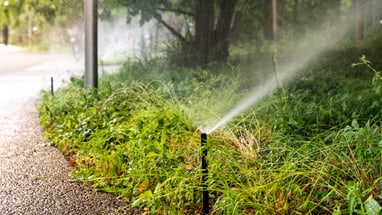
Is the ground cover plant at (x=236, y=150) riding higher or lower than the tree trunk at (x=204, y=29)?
lower

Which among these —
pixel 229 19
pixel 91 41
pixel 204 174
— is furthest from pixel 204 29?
pixel 204 174

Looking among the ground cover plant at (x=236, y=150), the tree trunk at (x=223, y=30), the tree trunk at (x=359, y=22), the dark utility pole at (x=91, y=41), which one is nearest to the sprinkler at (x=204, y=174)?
the ground cover plant at (x=236, y=150)

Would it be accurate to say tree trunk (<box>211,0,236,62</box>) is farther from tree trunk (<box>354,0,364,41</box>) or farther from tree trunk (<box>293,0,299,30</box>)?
tree trunk (<box>354,0,364,41</box>)

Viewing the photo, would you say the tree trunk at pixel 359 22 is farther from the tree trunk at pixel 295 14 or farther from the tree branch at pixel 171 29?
the tree branch at pixel 171 29

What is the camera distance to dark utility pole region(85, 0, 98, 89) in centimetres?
675

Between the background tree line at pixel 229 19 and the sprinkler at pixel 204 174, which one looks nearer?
the sprinkler at pixel 204 174

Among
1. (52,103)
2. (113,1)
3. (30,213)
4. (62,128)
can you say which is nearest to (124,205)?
(30,213)

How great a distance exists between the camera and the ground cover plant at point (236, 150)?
2.81 metres

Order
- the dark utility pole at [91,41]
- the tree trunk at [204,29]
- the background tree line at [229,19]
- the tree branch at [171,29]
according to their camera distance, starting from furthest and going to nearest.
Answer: the tree branch at [171,29], the tree trunk at [204,29], the dark utility pole at [91,41], the background tree line at [229,19]

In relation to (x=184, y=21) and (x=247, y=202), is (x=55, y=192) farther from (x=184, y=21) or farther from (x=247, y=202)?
(x=184, y=21)

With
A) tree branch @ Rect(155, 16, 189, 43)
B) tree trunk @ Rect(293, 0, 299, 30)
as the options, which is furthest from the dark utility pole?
tree trunk @ Rect(293, 0, 299, 30)

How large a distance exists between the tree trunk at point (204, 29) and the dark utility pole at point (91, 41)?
1733 millimetres

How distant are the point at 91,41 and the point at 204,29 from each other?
189 centimetres

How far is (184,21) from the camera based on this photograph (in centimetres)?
812
